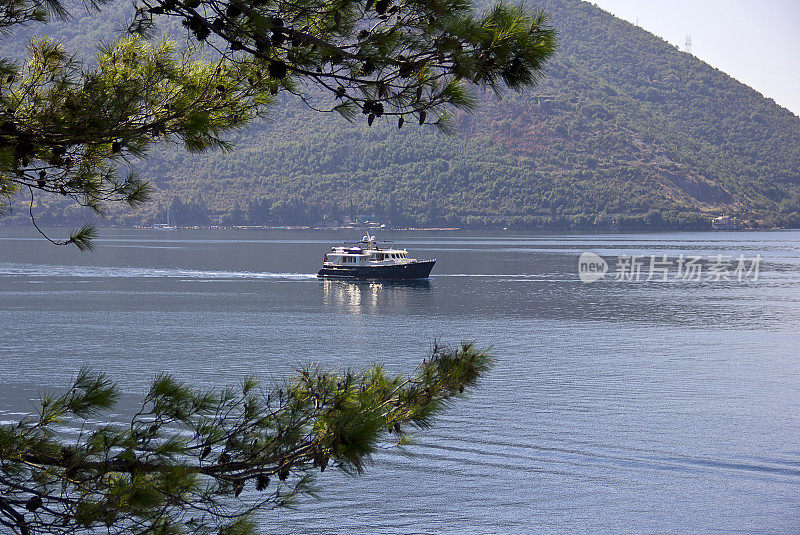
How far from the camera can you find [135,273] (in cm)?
7188

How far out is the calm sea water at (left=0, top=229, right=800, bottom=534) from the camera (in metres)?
14.0

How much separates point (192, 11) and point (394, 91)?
1.48 m

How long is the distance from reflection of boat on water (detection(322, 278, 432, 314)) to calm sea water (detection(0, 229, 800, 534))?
0.38 metres

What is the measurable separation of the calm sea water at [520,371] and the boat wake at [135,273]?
2.74m

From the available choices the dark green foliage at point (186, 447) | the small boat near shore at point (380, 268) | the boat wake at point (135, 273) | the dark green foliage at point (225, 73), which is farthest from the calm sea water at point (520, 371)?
the dark green foliage at point (225, 73)

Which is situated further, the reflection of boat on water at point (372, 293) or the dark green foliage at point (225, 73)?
the reflection of boat on water at point (372, 293)

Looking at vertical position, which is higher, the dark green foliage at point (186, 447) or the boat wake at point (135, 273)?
the dark green foliage at point (186, 447)

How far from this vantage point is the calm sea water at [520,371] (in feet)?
45.8

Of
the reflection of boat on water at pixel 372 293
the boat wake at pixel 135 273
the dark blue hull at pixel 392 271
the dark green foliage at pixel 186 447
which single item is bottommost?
the boat wake at pixel 135 273

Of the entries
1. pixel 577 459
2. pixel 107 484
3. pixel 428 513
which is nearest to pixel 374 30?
pixel 107 484

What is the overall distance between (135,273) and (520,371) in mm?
51752

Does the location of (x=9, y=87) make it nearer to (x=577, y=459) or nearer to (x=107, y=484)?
(x=107, y=484)

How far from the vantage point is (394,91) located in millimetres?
6344

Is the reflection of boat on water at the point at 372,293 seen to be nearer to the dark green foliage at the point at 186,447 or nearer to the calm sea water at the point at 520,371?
the calm sea water at the point at 520,371
